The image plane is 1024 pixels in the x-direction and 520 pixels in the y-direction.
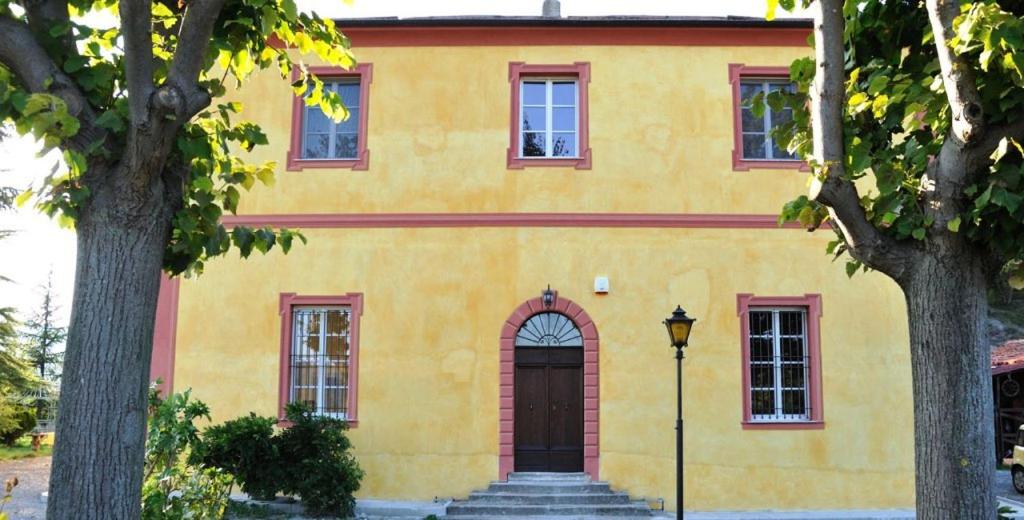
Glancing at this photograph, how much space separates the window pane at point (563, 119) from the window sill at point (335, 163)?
9.39ft

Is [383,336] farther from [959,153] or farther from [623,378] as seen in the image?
[959,153]

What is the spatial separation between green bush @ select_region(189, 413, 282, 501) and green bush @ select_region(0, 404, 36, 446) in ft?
35.9

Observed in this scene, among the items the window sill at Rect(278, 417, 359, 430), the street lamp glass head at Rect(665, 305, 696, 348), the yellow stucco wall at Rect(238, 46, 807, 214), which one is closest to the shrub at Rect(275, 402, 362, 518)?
the window sill at Rect(278, 417, 359, 430)

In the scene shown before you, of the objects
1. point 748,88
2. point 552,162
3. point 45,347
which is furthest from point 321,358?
point 45,347

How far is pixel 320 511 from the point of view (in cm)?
1081

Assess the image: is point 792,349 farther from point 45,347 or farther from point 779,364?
point 45,347

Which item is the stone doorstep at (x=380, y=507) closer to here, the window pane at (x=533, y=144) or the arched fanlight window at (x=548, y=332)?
the arched fanlight window at (x=548, y=332)

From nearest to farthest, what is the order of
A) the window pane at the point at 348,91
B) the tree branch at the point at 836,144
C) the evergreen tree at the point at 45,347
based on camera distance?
the tree branch at the point at 836,144 < the window pane at the point at 348,91 < the evergreen tree at the point at 45,347

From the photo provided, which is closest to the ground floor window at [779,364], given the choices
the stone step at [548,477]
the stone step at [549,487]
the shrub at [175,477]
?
the stone step at [549,487]

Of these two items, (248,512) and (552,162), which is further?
(552,162)

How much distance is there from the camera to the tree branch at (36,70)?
454 centimetres

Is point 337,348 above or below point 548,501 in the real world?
above

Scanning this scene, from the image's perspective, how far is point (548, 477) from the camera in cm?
1176

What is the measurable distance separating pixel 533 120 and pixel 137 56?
8.60 meters
